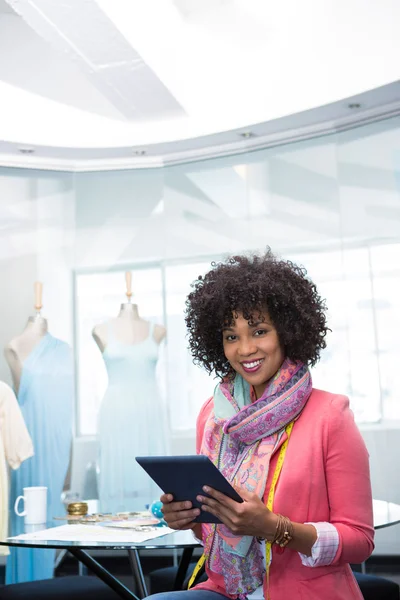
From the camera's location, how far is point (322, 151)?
14.6 ft

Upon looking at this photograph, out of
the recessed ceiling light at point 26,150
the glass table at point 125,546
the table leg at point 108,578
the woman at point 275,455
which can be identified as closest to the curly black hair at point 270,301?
the woman at point 275,455

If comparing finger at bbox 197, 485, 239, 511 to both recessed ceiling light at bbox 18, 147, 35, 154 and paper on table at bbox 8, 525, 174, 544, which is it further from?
recessed ceiling light at bbox 18, 147, 35, 154

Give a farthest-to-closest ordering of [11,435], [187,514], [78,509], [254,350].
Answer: [11,435]
[78,509]
[254,350]
[187,514]

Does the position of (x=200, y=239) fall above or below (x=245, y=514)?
above

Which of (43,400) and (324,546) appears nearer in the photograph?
(324,546)

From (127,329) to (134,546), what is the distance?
2660 millimetres

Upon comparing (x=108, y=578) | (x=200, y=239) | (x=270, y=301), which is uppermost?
(x=200, y=239)

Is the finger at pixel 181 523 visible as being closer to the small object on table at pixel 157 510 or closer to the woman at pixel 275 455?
the woman at pixel 275 455

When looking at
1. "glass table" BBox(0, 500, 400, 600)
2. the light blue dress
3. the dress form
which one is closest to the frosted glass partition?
the dress form

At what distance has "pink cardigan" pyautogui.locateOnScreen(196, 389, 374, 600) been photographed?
1605 mm

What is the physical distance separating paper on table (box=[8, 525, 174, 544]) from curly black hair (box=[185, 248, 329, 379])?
0.70 metres

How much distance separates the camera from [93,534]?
2275 millimetres

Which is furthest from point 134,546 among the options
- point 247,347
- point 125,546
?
point 247,347

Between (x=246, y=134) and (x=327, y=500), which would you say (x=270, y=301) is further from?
(x=246, y=134)
